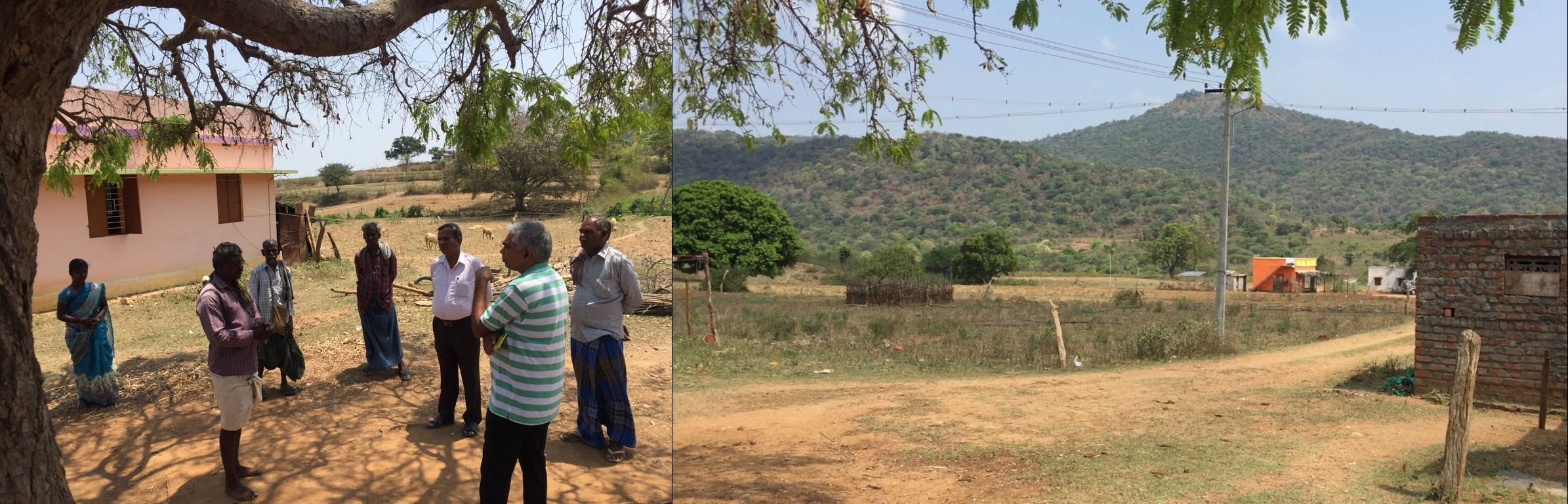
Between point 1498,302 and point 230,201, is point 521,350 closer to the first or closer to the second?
point 1498,302

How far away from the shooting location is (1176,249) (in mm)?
45156

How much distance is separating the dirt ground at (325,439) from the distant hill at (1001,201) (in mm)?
21251

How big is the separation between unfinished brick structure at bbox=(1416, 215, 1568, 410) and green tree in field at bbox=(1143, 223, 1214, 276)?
38.5 metres

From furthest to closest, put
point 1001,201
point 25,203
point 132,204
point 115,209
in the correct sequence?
point 1001,201 → point 132,204 → point 115,209 → point 25,203

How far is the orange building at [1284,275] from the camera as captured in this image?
3481cm

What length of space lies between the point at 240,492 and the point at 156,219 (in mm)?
11373

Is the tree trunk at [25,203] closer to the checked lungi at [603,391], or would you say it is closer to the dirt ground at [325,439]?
the dirt ground at [325,439]

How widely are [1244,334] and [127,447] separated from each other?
15900 mm

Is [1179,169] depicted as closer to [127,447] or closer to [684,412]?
[684,412]


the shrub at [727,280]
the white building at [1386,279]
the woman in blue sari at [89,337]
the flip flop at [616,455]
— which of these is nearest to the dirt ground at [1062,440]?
the flip flop at [616,455]

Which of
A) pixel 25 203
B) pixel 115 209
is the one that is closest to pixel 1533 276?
pixel 25 203

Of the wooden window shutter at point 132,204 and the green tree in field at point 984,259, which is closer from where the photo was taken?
the wooden window shutter at point 132,204

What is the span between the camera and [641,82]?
22.6 ft

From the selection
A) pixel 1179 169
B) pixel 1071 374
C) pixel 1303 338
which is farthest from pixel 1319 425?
pixel 1179 169
